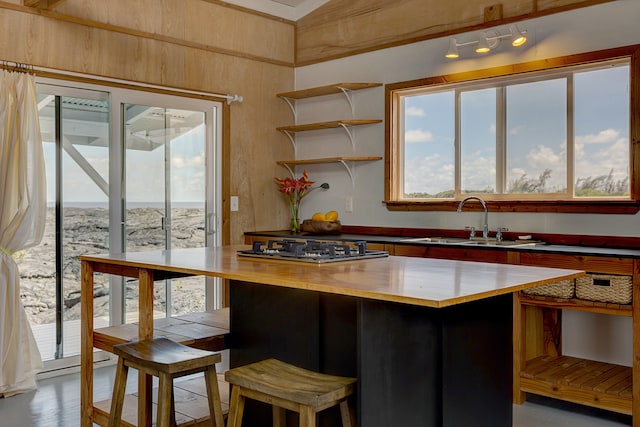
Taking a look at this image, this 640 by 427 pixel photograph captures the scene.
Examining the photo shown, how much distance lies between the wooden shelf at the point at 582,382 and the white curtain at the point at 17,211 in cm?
290

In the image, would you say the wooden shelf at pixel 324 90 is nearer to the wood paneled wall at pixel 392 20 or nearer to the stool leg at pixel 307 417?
the wood paneled wall at pixel 392 20

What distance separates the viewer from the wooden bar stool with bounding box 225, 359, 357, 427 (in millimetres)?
1823

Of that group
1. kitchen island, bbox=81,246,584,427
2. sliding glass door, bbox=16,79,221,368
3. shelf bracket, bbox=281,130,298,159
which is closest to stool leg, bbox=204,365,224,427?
kitchen island, bbox=81,246,584,427

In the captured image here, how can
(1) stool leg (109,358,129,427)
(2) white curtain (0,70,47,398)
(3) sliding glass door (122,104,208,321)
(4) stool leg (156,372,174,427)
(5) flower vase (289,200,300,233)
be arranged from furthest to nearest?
(5) flower vase (289,200,300,233), (3) sliding glass door (122,104,208,321), (2) white curtain (0,70,47,398), (1) stool leg (109,358,129,427), (4) stool leg (156,372,174,427)

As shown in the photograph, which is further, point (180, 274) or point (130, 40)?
point (130, 40)

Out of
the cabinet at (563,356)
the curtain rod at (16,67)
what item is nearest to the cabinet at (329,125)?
the cabinet at (563,356)

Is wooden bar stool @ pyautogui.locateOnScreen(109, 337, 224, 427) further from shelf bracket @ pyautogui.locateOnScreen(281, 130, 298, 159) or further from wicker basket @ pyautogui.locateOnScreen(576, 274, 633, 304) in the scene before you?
shelf bracket @ pyautogui.locateOnScreen(281, 130, 298, 159)


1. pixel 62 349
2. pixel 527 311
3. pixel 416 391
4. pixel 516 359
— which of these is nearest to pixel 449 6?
pixel 527 311

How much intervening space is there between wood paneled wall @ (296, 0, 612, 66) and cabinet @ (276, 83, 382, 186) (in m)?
0.31

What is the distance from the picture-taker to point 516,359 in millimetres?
3463

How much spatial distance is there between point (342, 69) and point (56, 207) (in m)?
2.42

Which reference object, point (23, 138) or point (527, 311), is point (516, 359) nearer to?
point (527, 311)

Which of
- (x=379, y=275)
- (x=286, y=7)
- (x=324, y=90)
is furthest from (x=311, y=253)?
(x=286, y=7)

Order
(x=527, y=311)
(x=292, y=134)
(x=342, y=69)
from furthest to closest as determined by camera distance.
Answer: (x=292, y=134)
(x=342, y=69)
(x=527, y=311)
